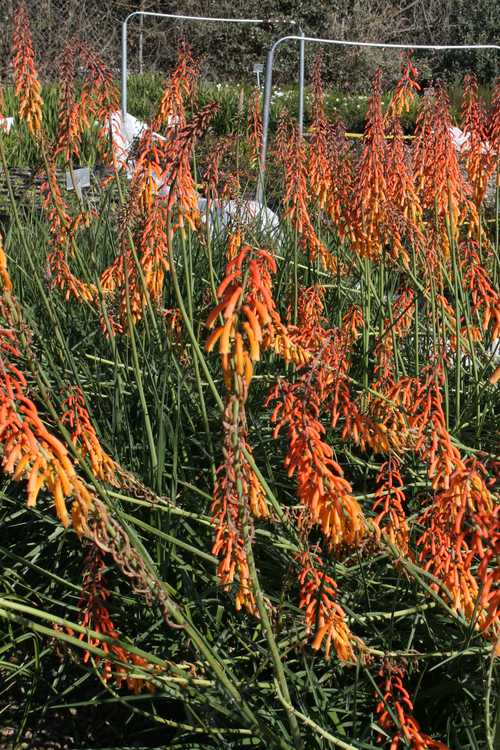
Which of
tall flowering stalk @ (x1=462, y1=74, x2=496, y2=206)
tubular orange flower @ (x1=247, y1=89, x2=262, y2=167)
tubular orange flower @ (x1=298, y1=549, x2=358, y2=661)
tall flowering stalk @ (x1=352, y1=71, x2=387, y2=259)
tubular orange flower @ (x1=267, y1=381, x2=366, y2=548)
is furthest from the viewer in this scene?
tubular orange flower @ (x1=247, y1=89, x2=262, y2=167)

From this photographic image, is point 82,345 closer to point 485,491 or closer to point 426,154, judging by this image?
point 426,154

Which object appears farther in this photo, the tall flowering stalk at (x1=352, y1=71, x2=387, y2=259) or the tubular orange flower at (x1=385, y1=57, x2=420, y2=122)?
the tubular orange flower at (x1=385, y1=57, x2=420, y2=122)

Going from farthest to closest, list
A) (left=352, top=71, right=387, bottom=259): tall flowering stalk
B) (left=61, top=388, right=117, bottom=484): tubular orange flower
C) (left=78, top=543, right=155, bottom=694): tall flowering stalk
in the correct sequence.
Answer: (left=352, top=71, right=387, bottom=259): tall flowering stalk
(left=61, top=388, right=117, bottom=484): tubular orange flower
(left=78, top=543, right=155, bottom=694): tall flowering stalk

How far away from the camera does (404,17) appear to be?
20.8m

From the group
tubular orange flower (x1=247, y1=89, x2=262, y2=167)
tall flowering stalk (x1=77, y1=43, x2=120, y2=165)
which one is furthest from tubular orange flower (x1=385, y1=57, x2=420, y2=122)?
tubular orange flower (x1=247, y1=89, x2=262, y2=167)

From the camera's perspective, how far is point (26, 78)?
271 cm

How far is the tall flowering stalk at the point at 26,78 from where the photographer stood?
2625 millimetres

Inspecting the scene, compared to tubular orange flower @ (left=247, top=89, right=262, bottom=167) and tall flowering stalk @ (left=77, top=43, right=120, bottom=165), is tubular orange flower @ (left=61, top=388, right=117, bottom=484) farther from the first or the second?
tubular orange flower @ (left=247, top=89, right=262, bottom=167)

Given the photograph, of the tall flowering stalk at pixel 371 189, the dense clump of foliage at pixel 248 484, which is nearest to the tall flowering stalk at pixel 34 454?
the dense clump of foliage at pixel 248 484

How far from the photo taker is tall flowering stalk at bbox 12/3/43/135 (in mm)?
2625

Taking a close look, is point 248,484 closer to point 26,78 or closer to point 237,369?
point 237,369

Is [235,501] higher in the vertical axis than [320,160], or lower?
lower

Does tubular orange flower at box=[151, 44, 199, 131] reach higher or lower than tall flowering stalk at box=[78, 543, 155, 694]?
higher

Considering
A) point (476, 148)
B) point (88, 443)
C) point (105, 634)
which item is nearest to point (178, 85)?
point (476, 148)
